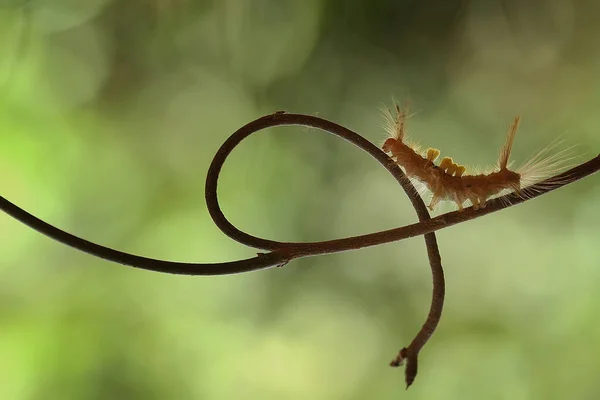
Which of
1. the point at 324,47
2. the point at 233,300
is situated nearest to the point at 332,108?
the point at 324,47

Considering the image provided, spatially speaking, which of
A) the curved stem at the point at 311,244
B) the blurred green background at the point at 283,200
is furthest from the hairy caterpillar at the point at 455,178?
the blurred green background at the point at 283,200

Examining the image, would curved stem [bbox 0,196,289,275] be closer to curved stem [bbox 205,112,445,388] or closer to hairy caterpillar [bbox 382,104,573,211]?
curved stem [bbox 205,112,445,388]

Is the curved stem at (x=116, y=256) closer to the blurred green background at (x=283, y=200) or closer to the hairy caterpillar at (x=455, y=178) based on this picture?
the hairy caterpillar at (x=455, y=178)

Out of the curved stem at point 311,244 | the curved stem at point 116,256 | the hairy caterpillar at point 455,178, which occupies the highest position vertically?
the hairy caterpillar at point 455,178

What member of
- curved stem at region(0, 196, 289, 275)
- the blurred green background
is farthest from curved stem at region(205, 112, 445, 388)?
the blurred green background

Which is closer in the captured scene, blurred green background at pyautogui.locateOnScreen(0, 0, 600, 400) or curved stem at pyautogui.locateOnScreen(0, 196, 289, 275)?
curved stem at pyautogui.locateOnScreen(0, 196, 289, 275)

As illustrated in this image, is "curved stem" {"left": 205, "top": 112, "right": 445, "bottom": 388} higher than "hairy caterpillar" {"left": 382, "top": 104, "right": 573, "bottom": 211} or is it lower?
lower

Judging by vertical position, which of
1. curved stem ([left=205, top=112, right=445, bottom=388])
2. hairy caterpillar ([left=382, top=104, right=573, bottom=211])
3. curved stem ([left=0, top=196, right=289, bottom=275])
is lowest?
curved stem ([left=0, top=196, right=289, bottom=275])

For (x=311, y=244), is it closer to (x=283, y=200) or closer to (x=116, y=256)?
(x=116, y=256)

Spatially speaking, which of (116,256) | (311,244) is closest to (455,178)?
(311,244)
